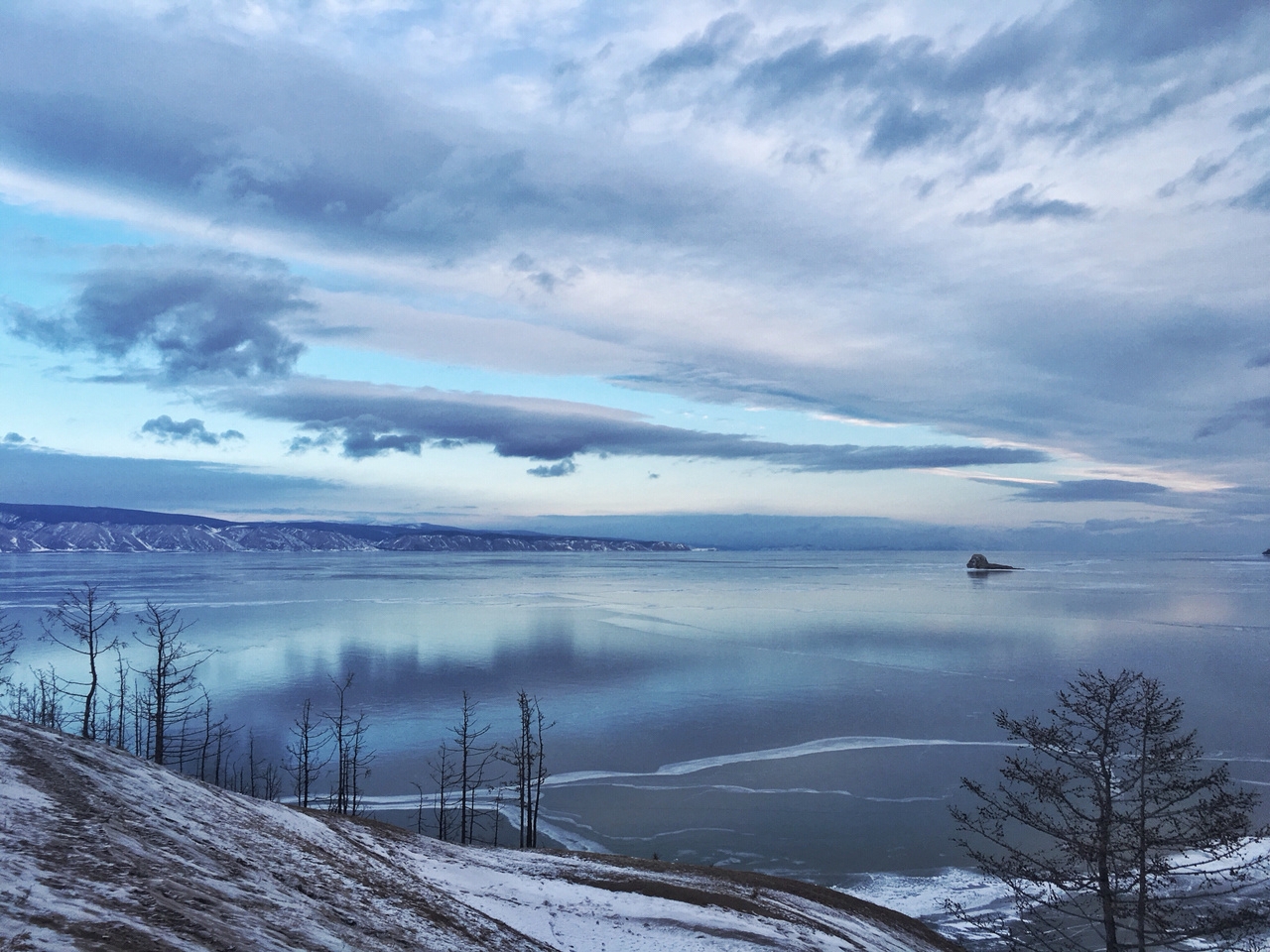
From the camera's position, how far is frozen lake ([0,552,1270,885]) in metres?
31.2

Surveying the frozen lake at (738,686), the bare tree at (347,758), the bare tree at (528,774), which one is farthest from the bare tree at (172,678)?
the bare tree at (528,774)

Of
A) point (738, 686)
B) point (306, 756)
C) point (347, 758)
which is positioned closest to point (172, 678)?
point (347, 758)

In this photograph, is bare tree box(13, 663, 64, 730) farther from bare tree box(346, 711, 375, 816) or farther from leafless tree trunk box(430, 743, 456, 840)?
leafless tree trunk box(430, 743, 456, 840)

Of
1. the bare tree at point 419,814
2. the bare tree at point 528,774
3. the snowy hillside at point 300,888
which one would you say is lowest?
the bare tree at point 419,814

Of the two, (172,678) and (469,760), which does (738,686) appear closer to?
(469,760)

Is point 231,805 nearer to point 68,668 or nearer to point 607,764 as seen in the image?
point 607,764

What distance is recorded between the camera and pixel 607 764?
3797 centimetres

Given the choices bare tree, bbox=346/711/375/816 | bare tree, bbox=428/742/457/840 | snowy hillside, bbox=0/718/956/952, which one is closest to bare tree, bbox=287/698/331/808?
bare tree, bbox=346/711/375/816

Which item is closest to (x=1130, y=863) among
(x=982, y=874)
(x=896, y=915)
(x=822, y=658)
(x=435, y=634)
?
(x=896, y=915)

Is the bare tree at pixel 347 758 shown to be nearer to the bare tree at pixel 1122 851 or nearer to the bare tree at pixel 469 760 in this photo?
the bare tree at pixel 469 760

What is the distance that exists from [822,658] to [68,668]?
65.8 meters

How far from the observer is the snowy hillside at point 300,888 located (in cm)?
908

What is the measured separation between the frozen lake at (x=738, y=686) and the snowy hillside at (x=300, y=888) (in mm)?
7844

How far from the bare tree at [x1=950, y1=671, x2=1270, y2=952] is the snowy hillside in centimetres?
436
